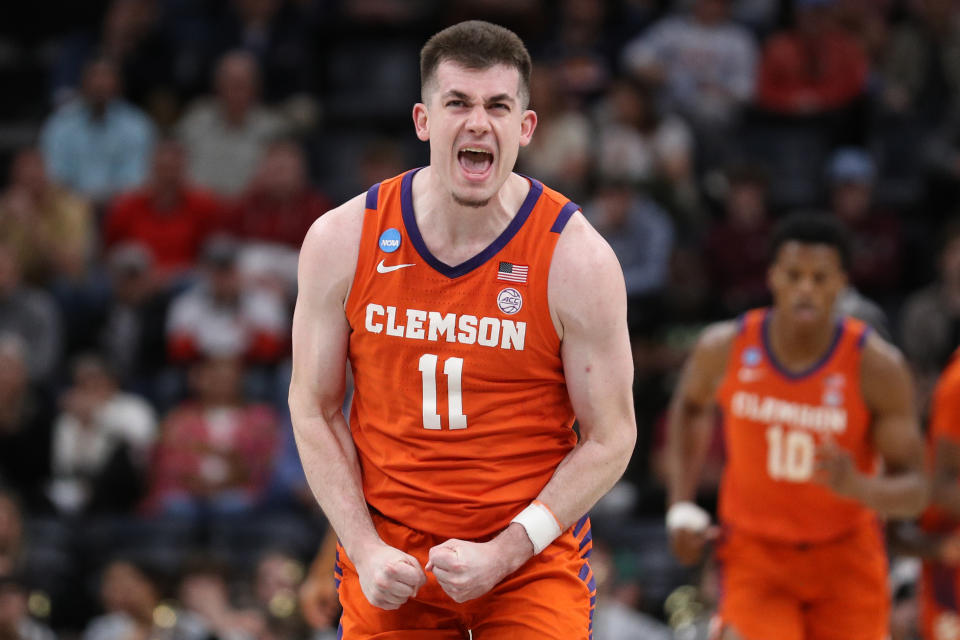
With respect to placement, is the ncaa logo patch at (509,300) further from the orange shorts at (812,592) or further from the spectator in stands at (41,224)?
the spectator in stands at (41,224)

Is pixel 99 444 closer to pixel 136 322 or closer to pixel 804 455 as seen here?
pixel 136 322

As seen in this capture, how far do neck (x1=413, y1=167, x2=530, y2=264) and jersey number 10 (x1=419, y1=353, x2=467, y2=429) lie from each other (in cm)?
30

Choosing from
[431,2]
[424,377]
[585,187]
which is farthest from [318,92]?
[424,377]

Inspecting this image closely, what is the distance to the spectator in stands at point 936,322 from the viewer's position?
10180mm

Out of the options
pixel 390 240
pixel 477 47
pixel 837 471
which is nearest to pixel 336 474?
pixel 390 240

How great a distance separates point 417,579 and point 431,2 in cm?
1047

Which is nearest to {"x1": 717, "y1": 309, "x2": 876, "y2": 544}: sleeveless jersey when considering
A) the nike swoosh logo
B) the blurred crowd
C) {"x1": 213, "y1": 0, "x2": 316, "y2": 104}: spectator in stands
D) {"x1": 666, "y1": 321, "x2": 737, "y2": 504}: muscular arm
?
{"x1": 666, "y1": 321, "x2": 737, "y2": 504}: muscular arm

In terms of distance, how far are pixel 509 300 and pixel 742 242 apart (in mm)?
7260

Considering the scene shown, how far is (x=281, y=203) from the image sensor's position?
11680mm

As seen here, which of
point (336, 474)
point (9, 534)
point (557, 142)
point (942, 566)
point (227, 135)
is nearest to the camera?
point (336, 474)

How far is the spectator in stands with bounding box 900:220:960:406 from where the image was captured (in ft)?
33.4

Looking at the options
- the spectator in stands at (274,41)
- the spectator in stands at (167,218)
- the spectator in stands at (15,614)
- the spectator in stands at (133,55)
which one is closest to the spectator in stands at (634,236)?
the spectator in stands at (167,218)

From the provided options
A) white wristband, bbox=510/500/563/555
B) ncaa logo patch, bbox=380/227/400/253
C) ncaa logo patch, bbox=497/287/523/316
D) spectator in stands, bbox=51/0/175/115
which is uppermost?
spectator in stands, bbox=51/0/175/115

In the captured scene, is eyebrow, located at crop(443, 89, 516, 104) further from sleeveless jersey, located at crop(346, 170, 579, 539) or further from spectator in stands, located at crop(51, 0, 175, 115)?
spectator in stands, located at crop(51, 0, 175, 115)
